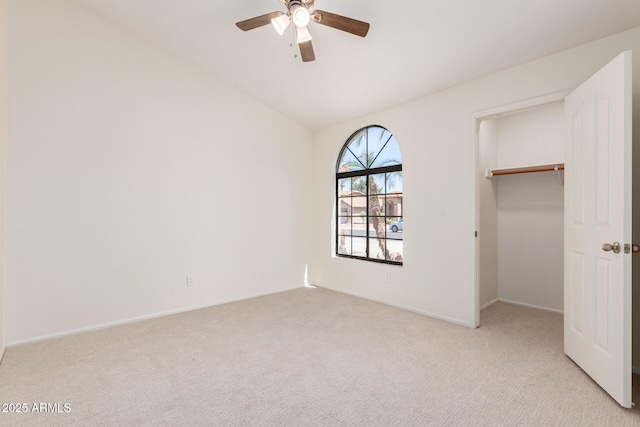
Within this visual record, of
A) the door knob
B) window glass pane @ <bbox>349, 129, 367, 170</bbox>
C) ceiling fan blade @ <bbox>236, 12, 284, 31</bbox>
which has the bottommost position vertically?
the door knob

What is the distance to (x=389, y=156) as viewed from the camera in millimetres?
4195

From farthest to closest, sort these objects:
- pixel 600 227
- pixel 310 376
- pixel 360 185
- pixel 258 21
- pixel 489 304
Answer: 1. pixel 360 185
2. pixel 489 304
3. pixel 258 21
4. pixel 310 376
5. pixel 600 227

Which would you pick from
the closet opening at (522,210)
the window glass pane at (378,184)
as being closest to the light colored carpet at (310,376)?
the closet opening at (522,210)

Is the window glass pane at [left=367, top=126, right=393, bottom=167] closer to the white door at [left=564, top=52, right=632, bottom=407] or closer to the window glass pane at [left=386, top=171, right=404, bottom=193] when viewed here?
the window glass pane at [left=386, top=171, right=404, bottom=193]

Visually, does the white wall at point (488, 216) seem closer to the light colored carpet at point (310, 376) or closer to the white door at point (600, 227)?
the light colored carpet at point (310, 376)

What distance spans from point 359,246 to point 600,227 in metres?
2.88

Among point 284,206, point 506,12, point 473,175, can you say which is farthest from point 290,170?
point 506,12

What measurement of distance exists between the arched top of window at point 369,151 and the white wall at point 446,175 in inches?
7.7

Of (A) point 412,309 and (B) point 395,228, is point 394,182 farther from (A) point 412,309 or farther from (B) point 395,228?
(A) point 412,309

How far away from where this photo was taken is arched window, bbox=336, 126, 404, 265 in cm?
413

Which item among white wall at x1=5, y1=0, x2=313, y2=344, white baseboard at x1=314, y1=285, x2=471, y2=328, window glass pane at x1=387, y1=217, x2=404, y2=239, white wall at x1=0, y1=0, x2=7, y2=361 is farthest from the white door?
white wall at x1=0, y1=0, x2=7, y2=361

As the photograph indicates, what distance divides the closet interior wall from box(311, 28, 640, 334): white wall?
0.61 metres

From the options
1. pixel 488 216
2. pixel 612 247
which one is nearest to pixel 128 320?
pixel 612 247

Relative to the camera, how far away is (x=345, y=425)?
1.72 m
